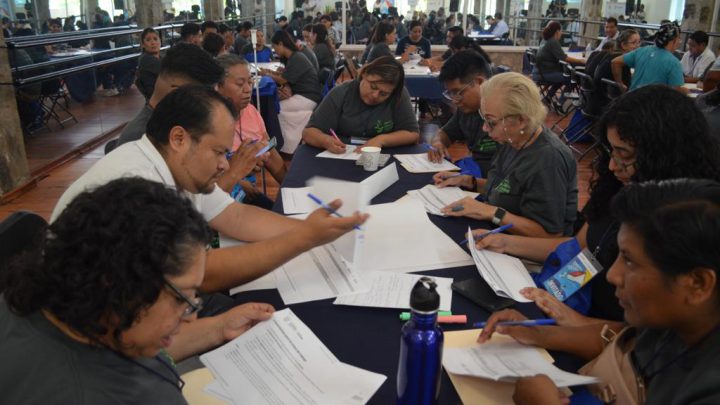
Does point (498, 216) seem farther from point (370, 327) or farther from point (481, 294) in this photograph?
point (370, 327)

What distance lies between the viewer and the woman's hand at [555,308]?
4.39 ft

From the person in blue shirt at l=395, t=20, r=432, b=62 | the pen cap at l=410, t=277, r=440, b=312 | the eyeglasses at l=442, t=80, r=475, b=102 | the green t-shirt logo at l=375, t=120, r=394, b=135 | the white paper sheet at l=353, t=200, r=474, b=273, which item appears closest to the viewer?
the pen cap at l=410, t=277, r=440, b=312

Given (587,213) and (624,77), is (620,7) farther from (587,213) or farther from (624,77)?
(587,213)

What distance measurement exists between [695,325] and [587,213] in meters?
0.82

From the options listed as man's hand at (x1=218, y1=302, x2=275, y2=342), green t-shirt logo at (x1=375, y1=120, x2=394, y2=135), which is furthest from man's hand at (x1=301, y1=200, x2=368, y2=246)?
green t-shirt logo at (x1=375, y1=120, x2=394, y2=135)

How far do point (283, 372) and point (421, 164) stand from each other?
67.4 inches

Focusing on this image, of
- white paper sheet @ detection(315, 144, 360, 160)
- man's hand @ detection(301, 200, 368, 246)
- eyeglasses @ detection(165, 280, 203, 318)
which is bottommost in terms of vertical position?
white paper sheet @ detection(315, 144, 360, 160)

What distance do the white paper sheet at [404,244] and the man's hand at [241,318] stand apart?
343 mm

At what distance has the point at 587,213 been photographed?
1741 mm

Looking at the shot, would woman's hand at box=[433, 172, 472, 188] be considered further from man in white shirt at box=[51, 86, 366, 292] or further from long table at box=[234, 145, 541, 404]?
man in white shirt at box=[51, 86, 366, 292]

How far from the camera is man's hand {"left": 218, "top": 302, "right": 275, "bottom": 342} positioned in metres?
1.21

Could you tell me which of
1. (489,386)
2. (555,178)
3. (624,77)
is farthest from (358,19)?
(489,386)

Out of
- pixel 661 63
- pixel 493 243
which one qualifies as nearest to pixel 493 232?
pixel 493 243

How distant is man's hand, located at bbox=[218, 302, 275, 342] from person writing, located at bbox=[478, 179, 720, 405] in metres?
0.59
